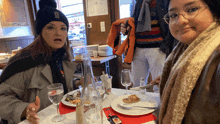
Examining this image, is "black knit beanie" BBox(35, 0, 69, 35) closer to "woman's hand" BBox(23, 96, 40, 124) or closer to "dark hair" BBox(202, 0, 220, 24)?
"woman's hand" BBox(23, 96, 40, 124)

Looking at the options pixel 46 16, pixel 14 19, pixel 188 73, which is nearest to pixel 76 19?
pixel 14 19

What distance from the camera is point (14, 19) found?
3.29 meters

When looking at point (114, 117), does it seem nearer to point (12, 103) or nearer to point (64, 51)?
point (12, 103)

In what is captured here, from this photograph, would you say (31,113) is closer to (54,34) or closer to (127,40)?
(54,34)

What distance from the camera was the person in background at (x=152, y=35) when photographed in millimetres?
1492

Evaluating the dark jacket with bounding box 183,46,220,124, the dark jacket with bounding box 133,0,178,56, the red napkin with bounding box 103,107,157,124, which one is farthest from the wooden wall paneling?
the dark jacket with bounding box 183,46,220,124

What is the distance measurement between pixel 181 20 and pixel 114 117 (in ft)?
1.91

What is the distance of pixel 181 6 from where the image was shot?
587 mm

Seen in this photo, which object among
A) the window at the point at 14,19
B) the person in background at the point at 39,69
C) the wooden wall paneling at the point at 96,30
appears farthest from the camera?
the window at the point at 14,19

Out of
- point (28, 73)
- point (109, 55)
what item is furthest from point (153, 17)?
point (28, 73)

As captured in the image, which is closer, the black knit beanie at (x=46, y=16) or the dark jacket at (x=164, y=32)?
the black knit beanie at (x=46, y=16)

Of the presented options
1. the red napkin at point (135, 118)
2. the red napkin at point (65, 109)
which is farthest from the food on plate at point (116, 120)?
the red napkin at point (65, 109)

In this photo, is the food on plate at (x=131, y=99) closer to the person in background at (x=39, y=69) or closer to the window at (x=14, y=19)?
the person in background at (x=39, y=69)

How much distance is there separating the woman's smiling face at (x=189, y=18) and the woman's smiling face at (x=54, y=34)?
94 cm
